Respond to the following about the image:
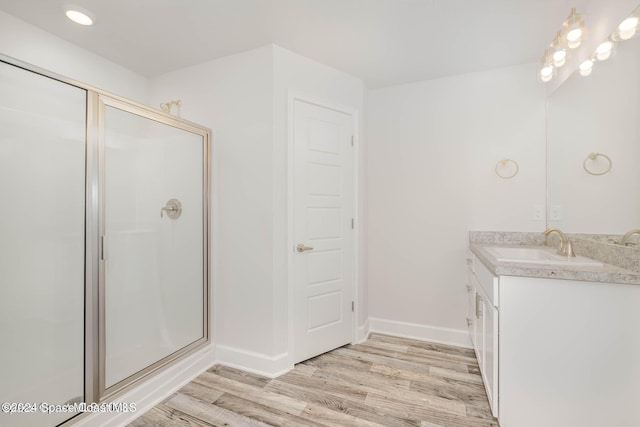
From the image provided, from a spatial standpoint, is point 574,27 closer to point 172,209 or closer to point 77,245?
point 172,209

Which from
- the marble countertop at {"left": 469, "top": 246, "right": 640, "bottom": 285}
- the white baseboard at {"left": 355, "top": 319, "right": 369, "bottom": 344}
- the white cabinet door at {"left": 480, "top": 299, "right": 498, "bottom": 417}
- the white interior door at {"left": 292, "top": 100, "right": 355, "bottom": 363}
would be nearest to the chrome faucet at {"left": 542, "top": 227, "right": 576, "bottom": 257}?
the marble countertop at {"left": 469, "top": 246, "right": 640, "bottom": 285}

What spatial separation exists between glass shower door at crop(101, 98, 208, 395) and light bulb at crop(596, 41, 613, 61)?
2.62 meters

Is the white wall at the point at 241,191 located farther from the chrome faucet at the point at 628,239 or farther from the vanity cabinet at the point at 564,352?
the chrome faucet at the point at 628,239

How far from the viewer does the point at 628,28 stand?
1374 millimetres

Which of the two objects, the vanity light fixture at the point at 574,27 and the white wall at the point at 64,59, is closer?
the vanity light fixture at the point at 574,27

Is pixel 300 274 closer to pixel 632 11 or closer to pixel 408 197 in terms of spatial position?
pixel 408 197

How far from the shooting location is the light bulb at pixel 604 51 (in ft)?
5.00

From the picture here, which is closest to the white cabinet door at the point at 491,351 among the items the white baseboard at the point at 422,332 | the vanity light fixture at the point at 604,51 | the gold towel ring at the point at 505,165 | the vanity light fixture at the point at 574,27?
the white baseboard at the point at 422,332

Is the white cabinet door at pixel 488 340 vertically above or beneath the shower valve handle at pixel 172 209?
beneath

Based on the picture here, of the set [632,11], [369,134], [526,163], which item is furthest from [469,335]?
[632,11]

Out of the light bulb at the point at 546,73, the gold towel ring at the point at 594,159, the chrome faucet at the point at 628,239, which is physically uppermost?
the light bulb at the point at 546,73

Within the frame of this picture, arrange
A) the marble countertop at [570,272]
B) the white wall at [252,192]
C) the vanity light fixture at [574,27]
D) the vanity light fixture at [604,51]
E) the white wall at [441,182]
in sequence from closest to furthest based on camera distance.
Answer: the marble countertop at [570,272] → the vanity light fixture at [604,51] → the vanity light fixture at [574,27] → the white wall at [252,192] → the white wall at [441,182]

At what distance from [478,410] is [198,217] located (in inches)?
90.5

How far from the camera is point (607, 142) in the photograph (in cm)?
163
